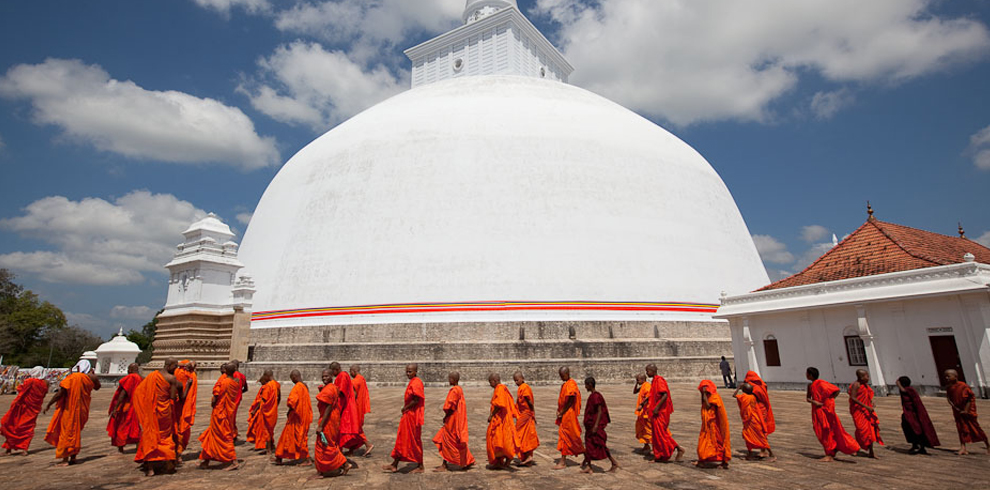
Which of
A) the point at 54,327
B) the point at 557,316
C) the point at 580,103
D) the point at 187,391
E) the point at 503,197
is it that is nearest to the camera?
the point at 187,391

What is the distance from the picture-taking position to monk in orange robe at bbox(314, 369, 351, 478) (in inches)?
217

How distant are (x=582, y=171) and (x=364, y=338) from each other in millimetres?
8281

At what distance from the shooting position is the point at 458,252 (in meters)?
15.1

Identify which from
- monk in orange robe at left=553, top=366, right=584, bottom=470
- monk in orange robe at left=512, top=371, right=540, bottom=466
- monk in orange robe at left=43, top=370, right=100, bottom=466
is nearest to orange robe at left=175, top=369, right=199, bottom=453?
monk in orange robe at left=43, top=370, right=100, bottom=466

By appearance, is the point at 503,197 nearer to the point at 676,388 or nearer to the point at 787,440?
the point at 676,388

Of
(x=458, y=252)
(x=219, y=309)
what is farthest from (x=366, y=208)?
(x=219, y=309)

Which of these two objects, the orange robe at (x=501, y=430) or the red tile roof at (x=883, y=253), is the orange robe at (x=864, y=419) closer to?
the orange robe at (x=501, y=430)

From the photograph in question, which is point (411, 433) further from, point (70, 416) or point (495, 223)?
point (495, 223)

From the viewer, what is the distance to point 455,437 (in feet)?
19.0

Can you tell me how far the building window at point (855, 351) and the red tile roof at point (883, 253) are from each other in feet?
4.97

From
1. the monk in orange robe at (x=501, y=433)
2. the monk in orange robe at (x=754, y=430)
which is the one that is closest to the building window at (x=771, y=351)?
the monk in orange robe at (x=754, y=430)

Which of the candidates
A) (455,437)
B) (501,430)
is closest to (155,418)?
(455,437)

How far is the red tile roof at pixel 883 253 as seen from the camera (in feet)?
40.8

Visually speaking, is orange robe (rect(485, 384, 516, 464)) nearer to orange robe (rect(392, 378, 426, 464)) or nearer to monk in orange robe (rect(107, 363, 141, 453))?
orange robe (rect(392, 378, 426, 464))
